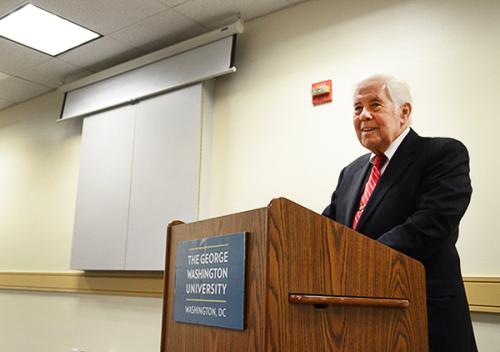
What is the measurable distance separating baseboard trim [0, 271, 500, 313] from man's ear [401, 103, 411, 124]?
0.89 m

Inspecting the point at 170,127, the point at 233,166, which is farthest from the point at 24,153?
the point at 233,166

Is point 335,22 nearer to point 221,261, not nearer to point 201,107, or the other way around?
point 201,107

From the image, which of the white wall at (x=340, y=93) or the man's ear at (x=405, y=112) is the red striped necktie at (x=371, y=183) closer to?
the man's ear at (x=405, y=112)

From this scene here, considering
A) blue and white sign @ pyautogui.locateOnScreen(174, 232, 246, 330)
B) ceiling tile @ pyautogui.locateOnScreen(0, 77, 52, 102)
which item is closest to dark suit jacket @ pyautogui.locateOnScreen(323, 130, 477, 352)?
blue and white sign @ pyautogui.locateOnScreen(174, 232, 246, 330)

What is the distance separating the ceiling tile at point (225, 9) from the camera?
9.72ft

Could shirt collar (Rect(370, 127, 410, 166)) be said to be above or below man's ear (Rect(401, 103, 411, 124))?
below

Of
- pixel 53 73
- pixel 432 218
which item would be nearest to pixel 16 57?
pixel 53 73

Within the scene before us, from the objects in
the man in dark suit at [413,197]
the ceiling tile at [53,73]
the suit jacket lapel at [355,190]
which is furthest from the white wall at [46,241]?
the man in dark suit at [413,197]

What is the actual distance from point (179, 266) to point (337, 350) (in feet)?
1.48

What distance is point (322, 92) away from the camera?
2.76 meters

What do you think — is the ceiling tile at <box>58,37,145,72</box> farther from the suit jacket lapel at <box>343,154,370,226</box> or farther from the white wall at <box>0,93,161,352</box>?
the suit jacket lapel at <box>343,154,370,226</box>

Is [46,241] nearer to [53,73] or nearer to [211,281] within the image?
[53,73]

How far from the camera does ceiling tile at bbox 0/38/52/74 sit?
142 inches

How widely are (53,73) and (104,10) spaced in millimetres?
1242
